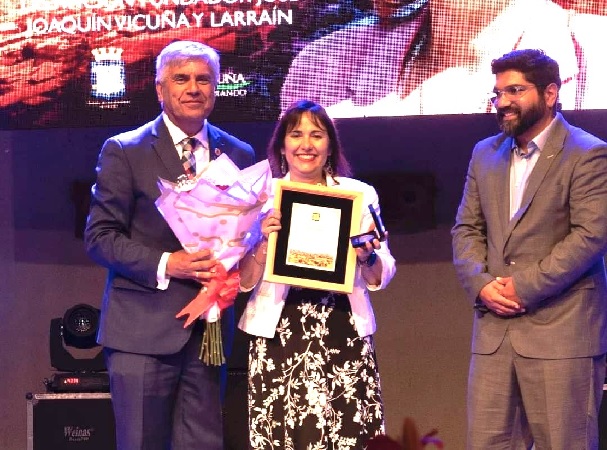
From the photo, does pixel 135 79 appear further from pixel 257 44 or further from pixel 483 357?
pixel 483 357

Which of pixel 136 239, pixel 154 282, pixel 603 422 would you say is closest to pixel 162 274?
pixel 154 282

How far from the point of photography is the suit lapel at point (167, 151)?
3.58 metres

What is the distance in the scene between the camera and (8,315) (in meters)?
5.53

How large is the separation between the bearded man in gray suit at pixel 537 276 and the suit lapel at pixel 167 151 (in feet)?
3.73

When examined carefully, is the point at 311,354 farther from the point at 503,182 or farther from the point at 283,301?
the point at 503,182

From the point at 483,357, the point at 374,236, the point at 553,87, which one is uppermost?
the point at 553,87

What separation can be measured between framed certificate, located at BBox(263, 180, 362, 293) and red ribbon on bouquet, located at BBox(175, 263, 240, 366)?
0.16 metres

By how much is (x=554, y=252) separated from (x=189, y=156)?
1.35 metres

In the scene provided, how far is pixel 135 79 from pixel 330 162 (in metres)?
1.41

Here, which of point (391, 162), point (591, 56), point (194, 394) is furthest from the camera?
point (391, 162)

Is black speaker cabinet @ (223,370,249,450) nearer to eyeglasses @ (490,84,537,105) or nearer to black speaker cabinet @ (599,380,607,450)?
black speaker cabinet @ (599,380,607,450)

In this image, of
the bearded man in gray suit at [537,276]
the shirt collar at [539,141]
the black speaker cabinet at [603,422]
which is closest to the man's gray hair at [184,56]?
the bearded man in gray suit at [537,276]

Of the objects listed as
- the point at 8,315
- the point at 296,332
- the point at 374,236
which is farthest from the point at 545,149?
the point at 8,315

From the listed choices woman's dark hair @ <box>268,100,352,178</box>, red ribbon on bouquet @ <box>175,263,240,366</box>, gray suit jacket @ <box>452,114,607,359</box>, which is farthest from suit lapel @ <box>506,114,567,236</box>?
red ribbon on bouquet @ <box>175,263,240,366</box>
